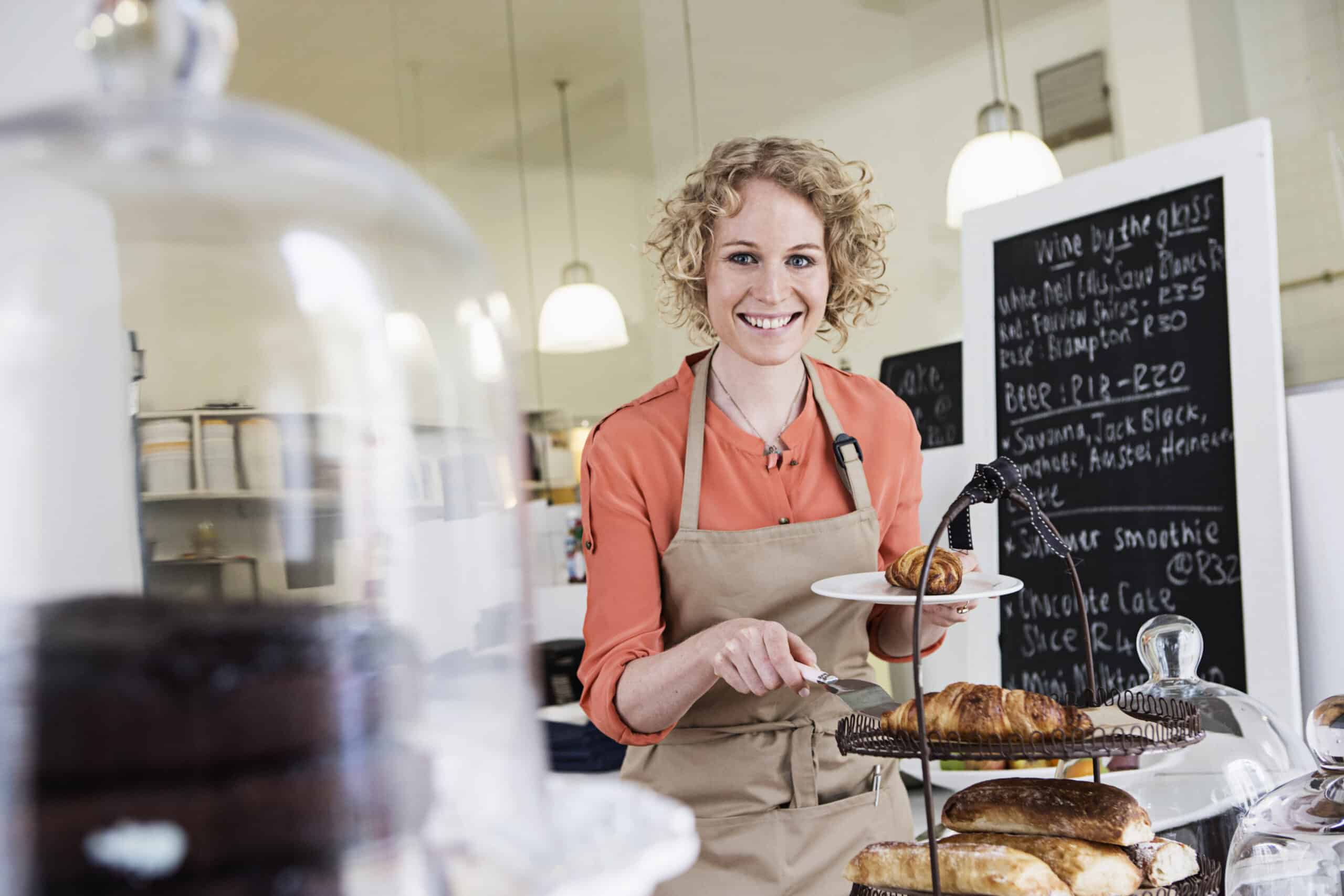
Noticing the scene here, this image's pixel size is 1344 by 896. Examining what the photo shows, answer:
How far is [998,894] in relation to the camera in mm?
928

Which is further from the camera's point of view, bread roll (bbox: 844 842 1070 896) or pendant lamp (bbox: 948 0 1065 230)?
pendant lamp (bbox: 948 0 1065 230)

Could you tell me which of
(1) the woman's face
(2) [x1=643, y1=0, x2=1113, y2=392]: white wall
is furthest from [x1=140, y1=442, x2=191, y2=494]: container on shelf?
(2) [x1=643, y1=0, x2=1113, y2=392]: white wall

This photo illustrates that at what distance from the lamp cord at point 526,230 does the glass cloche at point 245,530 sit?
3.98 m

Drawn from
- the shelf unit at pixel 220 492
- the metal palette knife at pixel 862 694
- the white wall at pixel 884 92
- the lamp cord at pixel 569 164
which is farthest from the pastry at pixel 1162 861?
the lamp cord at pixel 569 164

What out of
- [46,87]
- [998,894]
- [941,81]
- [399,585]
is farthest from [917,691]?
[941,81]

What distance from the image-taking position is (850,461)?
1604 millimetres

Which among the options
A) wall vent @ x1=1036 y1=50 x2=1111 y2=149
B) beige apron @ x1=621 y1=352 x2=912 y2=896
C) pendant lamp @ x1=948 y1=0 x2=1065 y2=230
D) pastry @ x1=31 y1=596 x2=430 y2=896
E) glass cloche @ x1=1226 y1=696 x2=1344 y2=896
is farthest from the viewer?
wall vent @ x1=1036 y1=50 x2=1111 y2=149

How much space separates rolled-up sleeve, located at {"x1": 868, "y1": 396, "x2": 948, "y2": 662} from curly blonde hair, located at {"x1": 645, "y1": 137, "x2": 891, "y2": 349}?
0.71 ft

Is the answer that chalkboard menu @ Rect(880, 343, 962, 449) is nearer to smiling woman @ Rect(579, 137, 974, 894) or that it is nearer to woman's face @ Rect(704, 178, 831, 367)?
smiling woman @ Rect(579, 137, 974, 894)

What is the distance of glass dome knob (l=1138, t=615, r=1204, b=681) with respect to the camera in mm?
1157

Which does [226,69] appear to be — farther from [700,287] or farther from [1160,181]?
[1160,181]

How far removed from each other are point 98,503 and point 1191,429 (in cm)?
187

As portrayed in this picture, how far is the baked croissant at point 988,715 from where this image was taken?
95cm

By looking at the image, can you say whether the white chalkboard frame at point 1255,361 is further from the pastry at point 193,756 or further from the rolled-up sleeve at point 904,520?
the pastry at point 193,756
